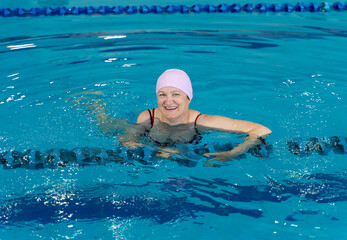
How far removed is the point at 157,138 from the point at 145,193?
83 cm

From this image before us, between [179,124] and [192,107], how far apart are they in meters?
0.96

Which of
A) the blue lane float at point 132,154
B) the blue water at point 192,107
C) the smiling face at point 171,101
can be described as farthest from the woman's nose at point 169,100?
the blue water at point 192,107

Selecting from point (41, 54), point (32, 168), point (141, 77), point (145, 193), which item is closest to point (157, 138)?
point (145, 193)

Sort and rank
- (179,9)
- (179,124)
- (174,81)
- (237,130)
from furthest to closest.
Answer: (179,9) < (179,124) < (237,130) < (174,81)

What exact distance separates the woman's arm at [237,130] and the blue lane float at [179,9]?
4.82 meters

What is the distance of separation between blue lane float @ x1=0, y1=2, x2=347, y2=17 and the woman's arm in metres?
4.82

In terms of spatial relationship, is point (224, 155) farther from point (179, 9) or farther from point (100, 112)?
point (179, 9)

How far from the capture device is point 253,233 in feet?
10.5

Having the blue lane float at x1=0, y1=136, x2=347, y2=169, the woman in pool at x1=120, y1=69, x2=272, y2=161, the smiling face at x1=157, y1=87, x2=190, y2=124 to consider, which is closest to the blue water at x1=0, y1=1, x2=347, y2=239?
the blue lane float at x1=0, y1=136, x2=347, y2=169

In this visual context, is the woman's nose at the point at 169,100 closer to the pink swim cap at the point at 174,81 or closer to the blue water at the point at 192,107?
the pink swim cap at the point at 174,81

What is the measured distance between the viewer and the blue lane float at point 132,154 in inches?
157

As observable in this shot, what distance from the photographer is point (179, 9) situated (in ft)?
29.1

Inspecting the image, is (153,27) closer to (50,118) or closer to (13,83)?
(13,83)

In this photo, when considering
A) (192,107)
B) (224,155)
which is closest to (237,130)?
(224,155)
